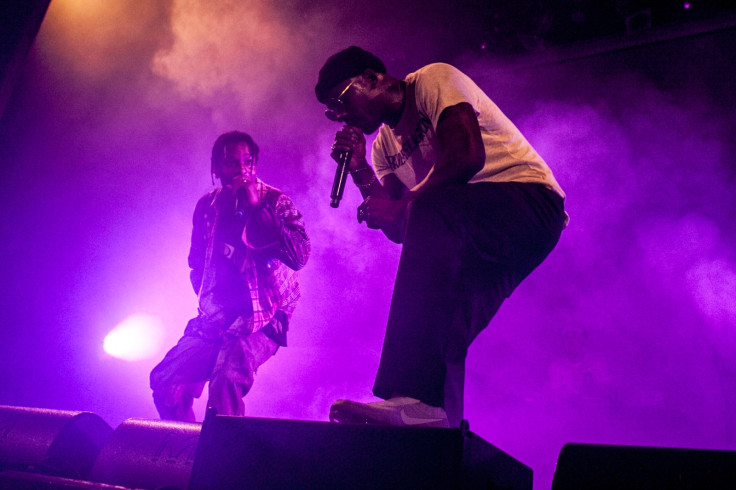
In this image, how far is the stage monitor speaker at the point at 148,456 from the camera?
58.5 inches

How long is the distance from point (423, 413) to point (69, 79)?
4845 millimetres

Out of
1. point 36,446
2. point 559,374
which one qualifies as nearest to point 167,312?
point 36,446

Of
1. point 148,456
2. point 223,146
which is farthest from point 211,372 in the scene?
point 223,146

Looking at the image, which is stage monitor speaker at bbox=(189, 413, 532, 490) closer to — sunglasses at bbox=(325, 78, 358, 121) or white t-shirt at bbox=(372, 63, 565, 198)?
white t-shirt at bbox=(372, 63, 565, 198)

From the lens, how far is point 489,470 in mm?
1041

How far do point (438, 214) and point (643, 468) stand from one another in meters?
0.79

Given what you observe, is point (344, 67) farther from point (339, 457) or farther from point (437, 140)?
point (339, 457)

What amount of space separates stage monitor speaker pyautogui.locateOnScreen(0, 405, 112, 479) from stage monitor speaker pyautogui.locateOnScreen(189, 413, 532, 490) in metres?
0.79

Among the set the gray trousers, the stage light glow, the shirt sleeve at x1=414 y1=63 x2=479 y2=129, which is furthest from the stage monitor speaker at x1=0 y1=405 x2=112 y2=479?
the stage light glow

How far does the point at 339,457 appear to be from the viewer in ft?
3.34

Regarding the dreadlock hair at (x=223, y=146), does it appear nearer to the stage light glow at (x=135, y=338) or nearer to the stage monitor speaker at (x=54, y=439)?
the stage light glow at (x=135, y=338)

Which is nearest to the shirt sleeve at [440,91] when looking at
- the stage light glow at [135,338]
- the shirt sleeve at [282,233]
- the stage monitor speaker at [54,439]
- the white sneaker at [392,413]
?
the white sneaker at [392,413]

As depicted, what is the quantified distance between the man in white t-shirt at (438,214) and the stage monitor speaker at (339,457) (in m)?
0.14

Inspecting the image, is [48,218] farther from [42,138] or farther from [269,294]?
[269,294]
